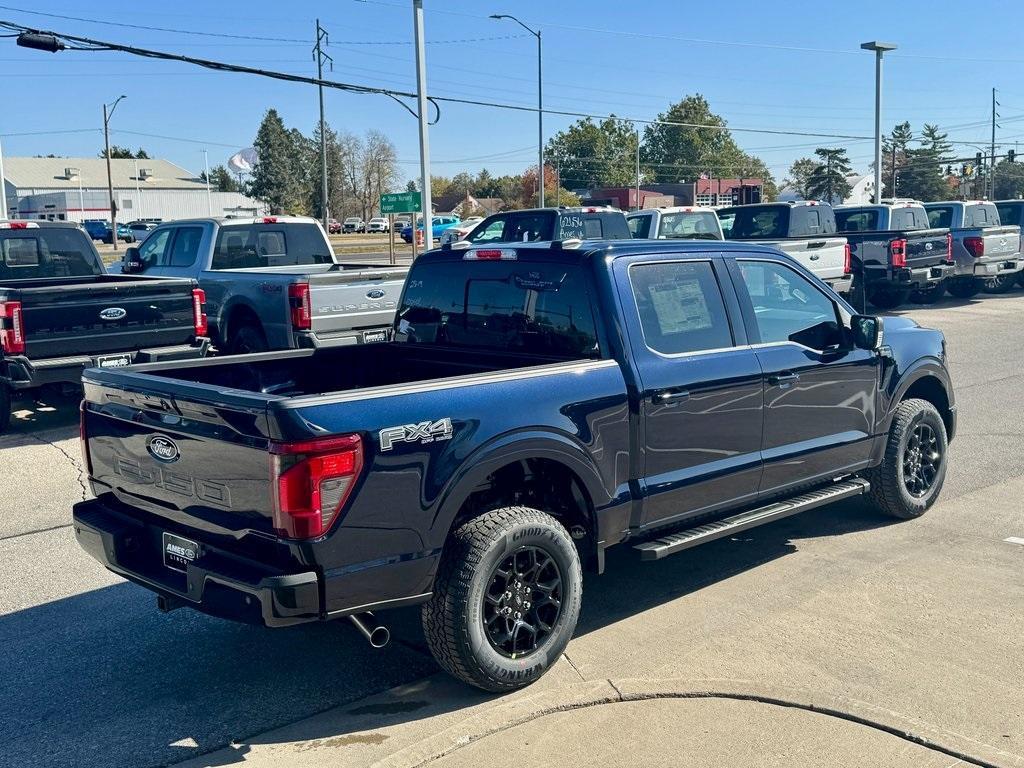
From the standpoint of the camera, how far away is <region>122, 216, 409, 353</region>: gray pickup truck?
1092cm

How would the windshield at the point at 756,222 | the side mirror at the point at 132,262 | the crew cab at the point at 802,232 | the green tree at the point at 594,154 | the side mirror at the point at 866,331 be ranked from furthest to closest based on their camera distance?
the green tree at the point at 594,154 < the windshield at the point at 756,222 < the crew cab at the point at 802,232 < the side mirror at the point at 132,262 < the side mirror at the point at 866,331

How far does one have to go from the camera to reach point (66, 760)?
3846mm

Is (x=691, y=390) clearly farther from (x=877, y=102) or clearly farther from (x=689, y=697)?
(x=877, y=102)

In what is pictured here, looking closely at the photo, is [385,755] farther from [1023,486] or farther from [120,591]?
[1023,486]

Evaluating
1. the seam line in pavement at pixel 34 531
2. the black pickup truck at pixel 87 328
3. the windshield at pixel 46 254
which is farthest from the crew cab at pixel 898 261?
the seam line in pavement at pixel 34 531

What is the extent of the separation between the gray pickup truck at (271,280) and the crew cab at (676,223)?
254 inches

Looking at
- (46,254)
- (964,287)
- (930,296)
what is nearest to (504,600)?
(46,254)

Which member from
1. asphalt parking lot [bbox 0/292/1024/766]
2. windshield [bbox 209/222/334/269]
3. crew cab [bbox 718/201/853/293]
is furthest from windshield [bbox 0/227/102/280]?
crew cab [bbox 718/201/853/293]

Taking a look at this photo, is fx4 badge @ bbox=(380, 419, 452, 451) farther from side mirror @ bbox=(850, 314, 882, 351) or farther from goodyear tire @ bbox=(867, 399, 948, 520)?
goodyear tire @ bbox=(867, 399, 948, 520)

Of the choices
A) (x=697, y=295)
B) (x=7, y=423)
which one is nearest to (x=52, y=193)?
(x=7, y=423)

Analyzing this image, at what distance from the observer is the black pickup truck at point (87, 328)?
906 cm

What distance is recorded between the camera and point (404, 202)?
75.9 ft

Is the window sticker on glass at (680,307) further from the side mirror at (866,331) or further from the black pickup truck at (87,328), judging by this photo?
the black pickup truck at (87,328)

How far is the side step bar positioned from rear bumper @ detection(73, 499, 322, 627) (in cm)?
182
